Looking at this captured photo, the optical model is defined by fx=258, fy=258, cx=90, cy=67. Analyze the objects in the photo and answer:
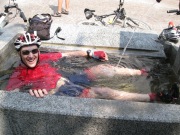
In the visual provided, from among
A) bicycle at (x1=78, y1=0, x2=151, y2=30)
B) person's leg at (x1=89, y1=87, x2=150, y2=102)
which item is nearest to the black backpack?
person's leg at (x1=89, y1=87, x2=150, y2=102)

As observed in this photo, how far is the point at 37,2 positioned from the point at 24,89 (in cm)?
793

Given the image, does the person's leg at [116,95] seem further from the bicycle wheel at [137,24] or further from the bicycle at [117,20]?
the bicycle wheel at [137,24]

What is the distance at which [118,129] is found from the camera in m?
2.88

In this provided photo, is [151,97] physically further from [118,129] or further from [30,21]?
[30,21]

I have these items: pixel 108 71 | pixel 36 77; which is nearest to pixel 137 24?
pixel 108 71

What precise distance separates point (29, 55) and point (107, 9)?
7.18 meters

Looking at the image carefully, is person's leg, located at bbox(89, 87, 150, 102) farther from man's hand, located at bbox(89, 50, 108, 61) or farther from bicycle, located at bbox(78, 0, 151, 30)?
bicycle, located at bbox(78, 0, 151, 30)

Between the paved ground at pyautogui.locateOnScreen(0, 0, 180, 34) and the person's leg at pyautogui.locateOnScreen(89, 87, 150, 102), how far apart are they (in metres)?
5.39

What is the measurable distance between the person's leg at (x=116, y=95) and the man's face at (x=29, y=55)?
108 centimetres

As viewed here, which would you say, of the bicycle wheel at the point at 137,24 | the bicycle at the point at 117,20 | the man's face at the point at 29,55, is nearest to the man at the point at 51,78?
the man's face at the point at 29,55

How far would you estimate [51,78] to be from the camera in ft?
13.5

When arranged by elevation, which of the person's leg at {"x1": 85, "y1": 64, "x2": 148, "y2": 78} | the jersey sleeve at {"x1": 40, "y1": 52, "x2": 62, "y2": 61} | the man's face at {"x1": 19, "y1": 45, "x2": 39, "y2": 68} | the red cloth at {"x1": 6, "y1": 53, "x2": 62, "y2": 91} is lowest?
the person's leg at {"x1": 85, "y1": 64, "x2": 148, "y2": 78}

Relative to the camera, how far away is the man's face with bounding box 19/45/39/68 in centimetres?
419

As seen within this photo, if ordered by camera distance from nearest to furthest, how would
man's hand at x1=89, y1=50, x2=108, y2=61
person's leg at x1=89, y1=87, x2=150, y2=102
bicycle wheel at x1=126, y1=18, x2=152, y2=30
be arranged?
person's leg at x1=89, y1=87, x2=150, y2=102 → man's hand at x1=89, y1=50, x2=108, y2=61 → bicycle wheel at x1=126, y1=18, x2=152, y2=30
